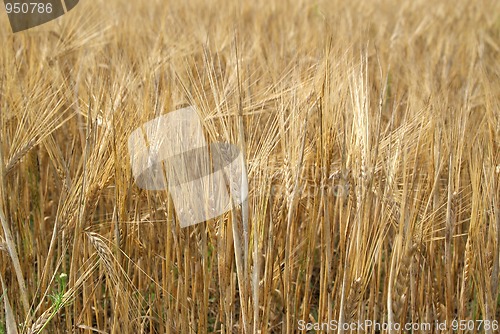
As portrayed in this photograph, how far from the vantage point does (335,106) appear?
123 cm

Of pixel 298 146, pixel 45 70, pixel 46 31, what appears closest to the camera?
pixel 298 146

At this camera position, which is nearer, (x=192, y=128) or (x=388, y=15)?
(x=192, y=128)

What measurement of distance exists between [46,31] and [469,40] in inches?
73.3

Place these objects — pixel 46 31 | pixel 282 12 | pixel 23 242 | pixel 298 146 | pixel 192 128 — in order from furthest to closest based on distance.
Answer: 1. pixel 282 12
2. pixel 46 31
3. pixel 23 242
4. pixel 192 128
5. pixel 298 146

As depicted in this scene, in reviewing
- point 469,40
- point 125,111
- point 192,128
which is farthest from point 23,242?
point 469,40

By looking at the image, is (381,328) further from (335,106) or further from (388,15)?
(388,15)

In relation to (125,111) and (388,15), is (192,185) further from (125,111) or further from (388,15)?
(388,15)

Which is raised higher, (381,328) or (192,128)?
(192,128)

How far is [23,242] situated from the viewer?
1568 millimetres

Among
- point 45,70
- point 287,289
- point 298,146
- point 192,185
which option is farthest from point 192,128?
point 45,70

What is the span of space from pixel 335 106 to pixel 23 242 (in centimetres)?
86


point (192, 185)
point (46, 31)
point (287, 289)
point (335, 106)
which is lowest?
point (287, 289)

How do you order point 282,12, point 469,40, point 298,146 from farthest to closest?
point 282,12, point 469,40, point 298,146

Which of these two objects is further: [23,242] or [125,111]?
[23,242]
